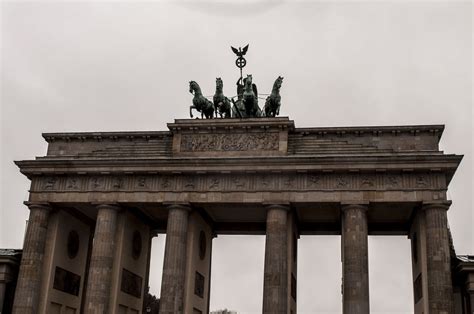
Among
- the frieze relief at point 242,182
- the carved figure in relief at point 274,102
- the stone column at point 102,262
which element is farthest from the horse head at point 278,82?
the stone column at point 102,262

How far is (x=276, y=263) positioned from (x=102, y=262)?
973 cm

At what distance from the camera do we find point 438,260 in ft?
94.1

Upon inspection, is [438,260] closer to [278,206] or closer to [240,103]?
[278,206]

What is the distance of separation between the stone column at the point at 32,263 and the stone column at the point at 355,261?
17054 millimetres

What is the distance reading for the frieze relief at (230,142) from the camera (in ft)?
107

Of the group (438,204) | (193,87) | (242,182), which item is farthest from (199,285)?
(438,204)

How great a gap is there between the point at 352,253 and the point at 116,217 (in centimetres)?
1352

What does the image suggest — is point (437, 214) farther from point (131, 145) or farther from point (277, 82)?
point (131, 145)

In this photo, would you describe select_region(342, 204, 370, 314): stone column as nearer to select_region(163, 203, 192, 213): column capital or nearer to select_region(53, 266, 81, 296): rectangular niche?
select_region(163, 203, 192, 213): column capital

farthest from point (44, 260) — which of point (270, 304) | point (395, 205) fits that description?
point (395, 205)

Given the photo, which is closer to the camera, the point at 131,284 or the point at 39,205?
the point at 39,205

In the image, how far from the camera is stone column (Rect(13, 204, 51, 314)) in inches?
1247

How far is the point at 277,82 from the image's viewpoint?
112ft

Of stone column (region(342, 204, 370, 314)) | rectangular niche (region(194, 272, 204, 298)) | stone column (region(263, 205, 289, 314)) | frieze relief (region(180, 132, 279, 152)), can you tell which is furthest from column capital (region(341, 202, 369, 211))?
rectangular niche (region(194, 272, 204, 298))
